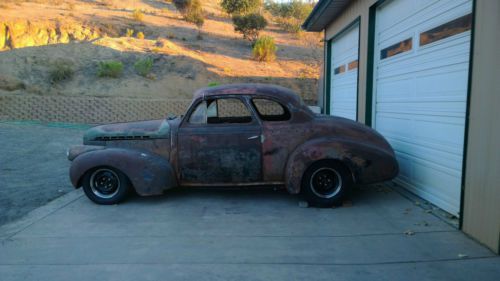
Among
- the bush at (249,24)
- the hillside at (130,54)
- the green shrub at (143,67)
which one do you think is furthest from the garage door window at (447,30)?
the bush at (249,24)

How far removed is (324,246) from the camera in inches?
167

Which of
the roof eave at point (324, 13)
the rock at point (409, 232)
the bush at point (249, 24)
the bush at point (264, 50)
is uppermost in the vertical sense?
the bush at point (249, 24)

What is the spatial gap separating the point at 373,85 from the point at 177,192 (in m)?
4.63

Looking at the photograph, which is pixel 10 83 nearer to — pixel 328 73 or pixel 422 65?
pixel 328 73

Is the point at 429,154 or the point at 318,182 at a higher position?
the point at 429,154

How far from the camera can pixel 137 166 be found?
5.77 metres

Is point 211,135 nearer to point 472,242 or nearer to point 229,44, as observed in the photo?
point 472,242

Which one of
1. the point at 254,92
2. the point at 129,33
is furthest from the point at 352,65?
the point at 129,33

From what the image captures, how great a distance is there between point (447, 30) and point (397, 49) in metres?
1.67

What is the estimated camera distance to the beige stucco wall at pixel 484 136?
3.91 meters

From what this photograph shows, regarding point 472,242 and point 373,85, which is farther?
point 373,85

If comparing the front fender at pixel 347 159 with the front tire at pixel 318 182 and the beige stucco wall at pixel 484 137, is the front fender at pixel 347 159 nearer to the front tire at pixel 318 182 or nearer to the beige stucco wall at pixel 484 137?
the front tire at pixel 318 182

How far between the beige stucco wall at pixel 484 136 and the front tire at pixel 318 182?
164cm

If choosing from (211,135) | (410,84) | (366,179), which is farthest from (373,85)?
(211,135)
